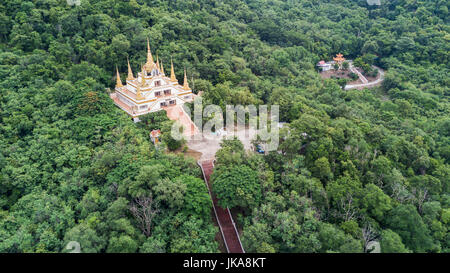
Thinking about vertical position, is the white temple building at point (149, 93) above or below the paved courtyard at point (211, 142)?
above

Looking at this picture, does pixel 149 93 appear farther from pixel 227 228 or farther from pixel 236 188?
pixel 227 228

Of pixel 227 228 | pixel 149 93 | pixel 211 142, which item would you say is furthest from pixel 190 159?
pixel 149 93

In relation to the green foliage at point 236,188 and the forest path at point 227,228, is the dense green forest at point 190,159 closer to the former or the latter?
the green foliage at point 236,188

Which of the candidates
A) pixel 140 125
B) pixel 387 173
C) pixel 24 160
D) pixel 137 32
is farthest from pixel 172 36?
pixel 387 173

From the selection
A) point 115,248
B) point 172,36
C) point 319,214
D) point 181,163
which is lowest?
point 319,214

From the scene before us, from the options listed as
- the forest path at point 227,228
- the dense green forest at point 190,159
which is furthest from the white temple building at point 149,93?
the forest path at point 227,228

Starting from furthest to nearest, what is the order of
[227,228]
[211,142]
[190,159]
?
[211,142], [190,159], [227,228]

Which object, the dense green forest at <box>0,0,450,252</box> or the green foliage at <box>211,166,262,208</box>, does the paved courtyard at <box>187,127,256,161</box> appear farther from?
the green foliage at <box>211,166,262,208</box>

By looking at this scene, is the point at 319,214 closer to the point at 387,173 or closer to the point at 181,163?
the point at 387,173

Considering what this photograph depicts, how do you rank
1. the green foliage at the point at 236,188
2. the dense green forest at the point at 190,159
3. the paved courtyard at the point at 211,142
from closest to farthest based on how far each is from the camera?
the dense green forest at the point at 190,159 → the green foliage at the point at 236,188 → the paved courtyard at the point at 211,142
